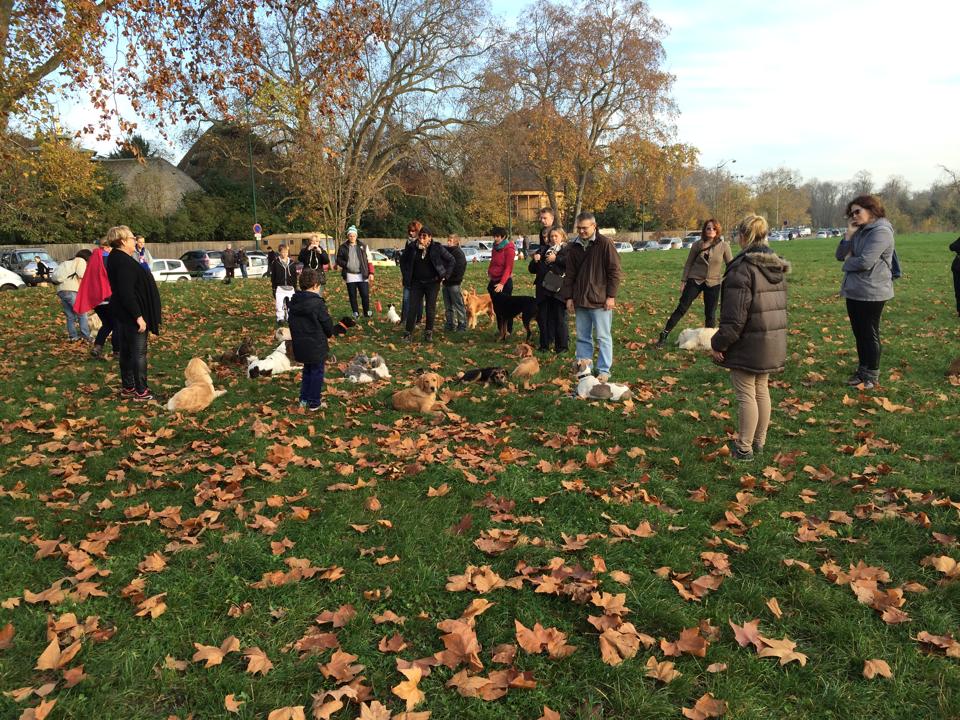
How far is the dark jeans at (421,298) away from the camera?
33.3 feet

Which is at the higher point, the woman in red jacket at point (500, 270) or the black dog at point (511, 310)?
the woman in red jacket at point (500, 270)

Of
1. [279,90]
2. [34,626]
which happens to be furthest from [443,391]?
[279,90]

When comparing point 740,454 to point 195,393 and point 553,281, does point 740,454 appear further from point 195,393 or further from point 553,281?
point 195,393

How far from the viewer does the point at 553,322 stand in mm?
9148

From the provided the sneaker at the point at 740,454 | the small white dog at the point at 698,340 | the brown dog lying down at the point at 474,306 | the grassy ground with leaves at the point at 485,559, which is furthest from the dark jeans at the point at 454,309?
the sneaker at the point at 740,454

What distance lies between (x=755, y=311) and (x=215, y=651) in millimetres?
4222

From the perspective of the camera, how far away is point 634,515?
13.1 ft

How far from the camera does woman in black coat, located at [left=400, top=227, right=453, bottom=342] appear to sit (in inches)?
389

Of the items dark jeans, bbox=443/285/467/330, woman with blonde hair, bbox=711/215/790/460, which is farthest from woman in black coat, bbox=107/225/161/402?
woman with blonde hair, bbox=711/215/790/460

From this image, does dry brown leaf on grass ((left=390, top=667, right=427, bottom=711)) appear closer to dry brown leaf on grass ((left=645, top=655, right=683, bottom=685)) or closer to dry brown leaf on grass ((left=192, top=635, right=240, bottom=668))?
dry brown leaf on grass ((left=192, top=635, right=240, bottom=668))

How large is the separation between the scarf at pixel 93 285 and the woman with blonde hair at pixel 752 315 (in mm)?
7504

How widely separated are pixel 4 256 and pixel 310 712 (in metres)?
32.3

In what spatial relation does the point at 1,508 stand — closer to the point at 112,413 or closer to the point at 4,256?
the point at 112,413

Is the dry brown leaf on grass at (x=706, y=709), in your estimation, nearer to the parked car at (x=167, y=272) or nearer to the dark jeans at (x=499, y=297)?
the dark jeans at (x=499, y=297)
